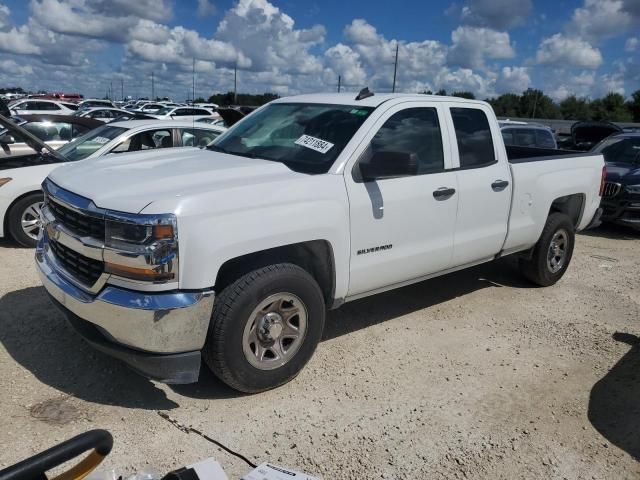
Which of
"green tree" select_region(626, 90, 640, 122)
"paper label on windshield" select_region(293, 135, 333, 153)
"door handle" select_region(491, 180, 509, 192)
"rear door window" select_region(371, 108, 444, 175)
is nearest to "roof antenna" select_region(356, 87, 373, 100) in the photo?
"rear door window" select_region(371, 108, 444, 175)

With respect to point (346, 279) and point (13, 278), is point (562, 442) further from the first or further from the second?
point (13, 278)

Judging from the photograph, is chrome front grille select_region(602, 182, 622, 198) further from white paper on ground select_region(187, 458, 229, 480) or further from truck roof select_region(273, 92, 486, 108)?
white paper on ground select_region(187, 458, 229, 480)

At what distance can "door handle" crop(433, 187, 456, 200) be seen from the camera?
14.2 feet

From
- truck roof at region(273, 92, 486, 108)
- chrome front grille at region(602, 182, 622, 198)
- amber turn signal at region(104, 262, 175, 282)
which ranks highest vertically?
truck roof at region(273, 92, 486, 108)

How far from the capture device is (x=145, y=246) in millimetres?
2982

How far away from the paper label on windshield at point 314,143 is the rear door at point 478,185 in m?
1.20

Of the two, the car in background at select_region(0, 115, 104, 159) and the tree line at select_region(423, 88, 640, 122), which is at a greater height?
the tree line at select_region(423, 88, 640, 122)

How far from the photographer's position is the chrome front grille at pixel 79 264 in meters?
3.23

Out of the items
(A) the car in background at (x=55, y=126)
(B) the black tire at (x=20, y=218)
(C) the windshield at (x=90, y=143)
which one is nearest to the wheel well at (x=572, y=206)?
(C) the windshield at (x=90, y=143)

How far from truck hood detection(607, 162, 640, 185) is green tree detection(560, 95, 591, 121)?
205 ft

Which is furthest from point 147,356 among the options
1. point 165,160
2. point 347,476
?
point 165,160

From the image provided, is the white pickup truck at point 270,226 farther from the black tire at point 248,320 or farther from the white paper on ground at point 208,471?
the white paper on ground at point 208,471

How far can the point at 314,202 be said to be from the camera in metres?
3.58

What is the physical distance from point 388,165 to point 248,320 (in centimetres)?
137
